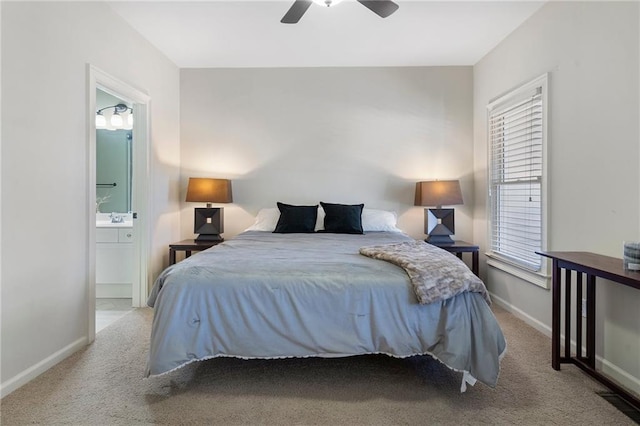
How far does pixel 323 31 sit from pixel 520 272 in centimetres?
284

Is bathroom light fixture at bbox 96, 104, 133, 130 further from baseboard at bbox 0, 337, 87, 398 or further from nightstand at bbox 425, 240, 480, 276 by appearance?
nightstand at bbox 425, 240, 480, 276

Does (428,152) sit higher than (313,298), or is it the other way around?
(428,152)

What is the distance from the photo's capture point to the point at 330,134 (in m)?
4.11

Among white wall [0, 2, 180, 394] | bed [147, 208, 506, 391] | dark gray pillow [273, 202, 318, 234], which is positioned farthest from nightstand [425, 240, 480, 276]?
white wall [0, 2, 180, 394]

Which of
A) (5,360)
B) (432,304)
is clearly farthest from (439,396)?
(5,360)

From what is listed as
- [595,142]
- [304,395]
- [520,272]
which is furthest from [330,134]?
[304,395]

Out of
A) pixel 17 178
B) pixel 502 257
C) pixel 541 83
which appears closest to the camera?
pixel 17 178

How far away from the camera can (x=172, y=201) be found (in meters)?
3.97

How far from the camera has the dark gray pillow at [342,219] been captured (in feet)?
11.6

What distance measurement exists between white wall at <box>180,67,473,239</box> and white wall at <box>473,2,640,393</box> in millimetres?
1132

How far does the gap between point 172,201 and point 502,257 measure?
11.8ft

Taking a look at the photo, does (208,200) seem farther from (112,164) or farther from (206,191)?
(112,164)

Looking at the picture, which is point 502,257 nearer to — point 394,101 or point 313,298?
point 394,101

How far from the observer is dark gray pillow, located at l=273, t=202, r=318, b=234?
3553mm
